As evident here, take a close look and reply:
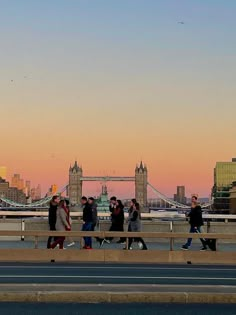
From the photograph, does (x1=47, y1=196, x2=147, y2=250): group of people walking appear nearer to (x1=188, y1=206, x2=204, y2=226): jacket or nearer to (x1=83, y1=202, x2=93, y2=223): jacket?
(x1=83, y1=202, x2=93, y2=223): jacket

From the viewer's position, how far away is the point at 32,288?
42.0 ft

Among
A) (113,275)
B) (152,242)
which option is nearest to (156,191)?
(152,242)

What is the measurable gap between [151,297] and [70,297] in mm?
1341

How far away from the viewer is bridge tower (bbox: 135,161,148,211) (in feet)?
574

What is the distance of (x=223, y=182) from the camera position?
185500mm

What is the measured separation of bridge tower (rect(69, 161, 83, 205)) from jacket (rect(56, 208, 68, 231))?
146 meters

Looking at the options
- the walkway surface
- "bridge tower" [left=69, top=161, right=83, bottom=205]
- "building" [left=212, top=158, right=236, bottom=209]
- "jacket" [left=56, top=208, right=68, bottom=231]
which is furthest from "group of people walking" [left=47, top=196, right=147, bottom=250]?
"building" [left=212, top=158, right=236, bottom=209]

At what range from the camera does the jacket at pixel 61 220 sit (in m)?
22.6

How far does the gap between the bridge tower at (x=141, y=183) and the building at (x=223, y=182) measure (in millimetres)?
17505

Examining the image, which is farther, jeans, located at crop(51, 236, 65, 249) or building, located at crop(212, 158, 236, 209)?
building, located at crop(212, 158, 236, 209)

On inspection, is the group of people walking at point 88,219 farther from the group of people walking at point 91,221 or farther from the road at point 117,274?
the road at point 117,274

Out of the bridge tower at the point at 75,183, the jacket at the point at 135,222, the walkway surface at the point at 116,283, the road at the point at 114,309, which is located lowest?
the road at the point at 114,309

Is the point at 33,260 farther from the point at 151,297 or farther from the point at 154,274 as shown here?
the point at 151,297

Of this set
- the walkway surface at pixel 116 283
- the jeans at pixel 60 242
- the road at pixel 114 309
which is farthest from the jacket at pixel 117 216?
the road at pixel 114 309
